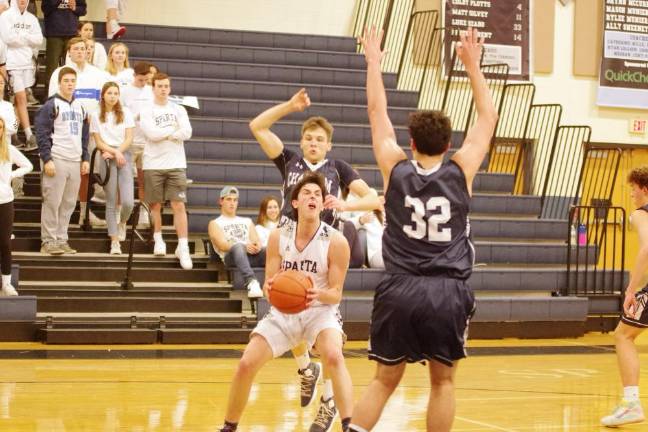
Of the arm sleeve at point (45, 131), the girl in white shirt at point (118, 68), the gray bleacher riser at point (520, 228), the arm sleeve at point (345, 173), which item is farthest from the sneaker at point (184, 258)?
the arm sleeve at point (345, 173)

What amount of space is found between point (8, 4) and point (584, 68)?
29.3ft

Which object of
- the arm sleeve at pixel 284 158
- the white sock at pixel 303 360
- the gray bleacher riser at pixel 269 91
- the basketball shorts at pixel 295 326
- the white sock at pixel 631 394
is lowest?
the white sock at pixel 631 394

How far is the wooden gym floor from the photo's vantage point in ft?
20.9

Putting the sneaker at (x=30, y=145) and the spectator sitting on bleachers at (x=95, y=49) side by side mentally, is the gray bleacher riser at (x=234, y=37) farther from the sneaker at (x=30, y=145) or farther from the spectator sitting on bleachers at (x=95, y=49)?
the sneaker at (x=30, y=145)

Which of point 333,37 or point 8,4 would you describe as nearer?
point 8,4

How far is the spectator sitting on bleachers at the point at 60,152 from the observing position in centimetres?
1034

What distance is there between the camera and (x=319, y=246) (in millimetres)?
5707

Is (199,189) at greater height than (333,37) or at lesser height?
lesser

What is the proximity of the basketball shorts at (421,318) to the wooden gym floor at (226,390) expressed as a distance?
1.65 meters

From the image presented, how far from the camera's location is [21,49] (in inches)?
475

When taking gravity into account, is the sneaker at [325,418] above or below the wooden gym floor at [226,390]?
above

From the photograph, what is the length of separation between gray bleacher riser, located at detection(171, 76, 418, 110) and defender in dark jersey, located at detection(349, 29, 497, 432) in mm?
9145

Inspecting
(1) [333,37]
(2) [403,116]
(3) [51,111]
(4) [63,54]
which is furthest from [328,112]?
(3) [51,111]

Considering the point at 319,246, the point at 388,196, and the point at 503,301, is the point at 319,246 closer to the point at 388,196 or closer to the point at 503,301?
the point at 388,196
